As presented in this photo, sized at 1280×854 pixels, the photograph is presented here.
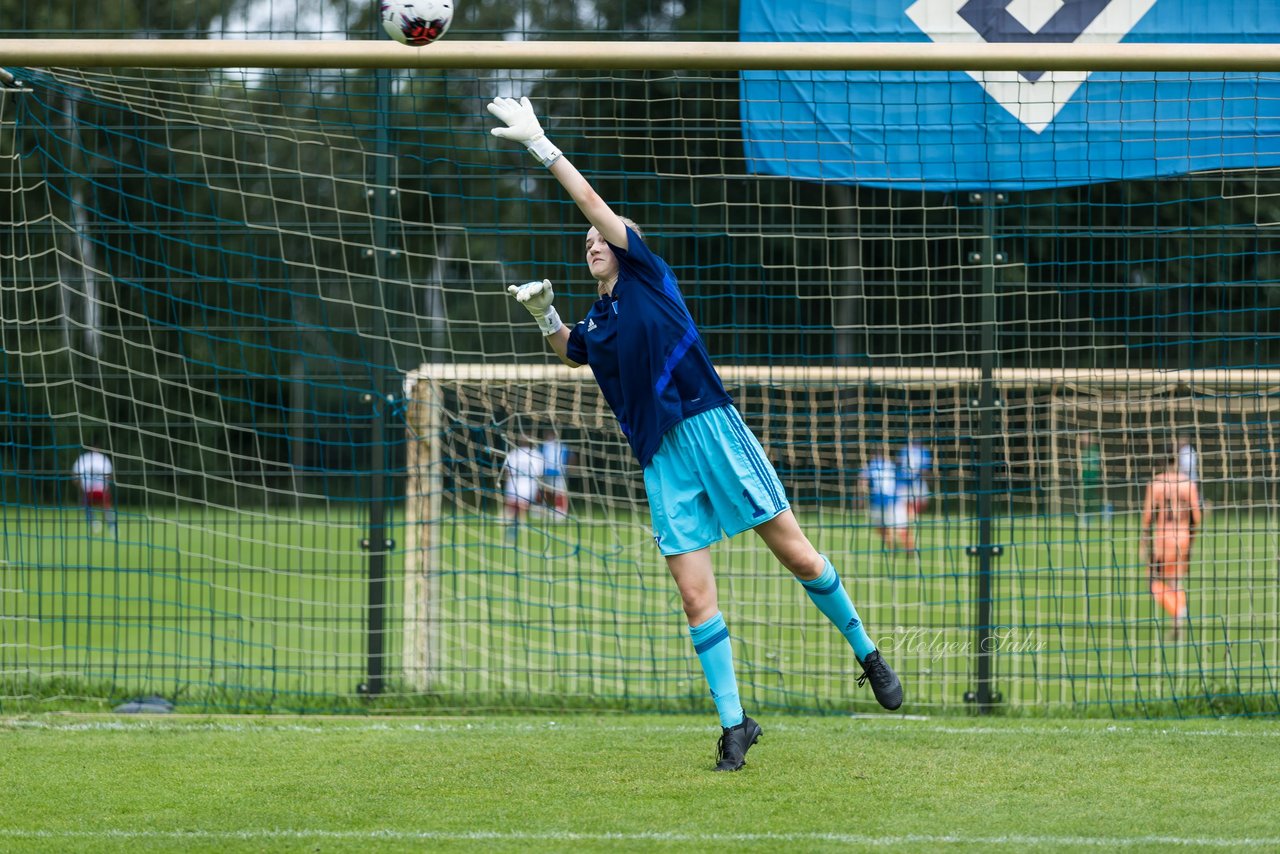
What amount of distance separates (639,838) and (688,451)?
147 centimetres

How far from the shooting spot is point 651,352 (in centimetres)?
466

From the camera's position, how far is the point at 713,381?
187 inches

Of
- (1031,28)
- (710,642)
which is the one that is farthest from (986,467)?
(710,642)

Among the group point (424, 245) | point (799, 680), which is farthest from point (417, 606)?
point (424, 245)

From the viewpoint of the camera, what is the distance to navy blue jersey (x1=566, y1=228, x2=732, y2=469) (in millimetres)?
4645

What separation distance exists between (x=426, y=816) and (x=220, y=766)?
1.26m

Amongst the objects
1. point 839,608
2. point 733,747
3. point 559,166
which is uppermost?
point 559,166

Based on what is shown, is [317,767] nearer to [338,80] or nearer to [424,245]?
[338,80]

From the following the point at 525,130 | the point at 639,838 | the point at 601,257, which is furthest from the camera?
the point at 601,257

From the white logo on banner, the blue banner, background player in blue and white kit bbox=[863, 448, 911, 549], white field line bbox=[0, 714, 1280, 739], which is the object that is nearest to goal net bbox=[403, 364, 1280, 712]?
background player in blue and white kit bbox=[863, 448, 911, 549]

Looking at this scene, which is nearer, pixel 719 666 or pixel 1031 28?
pixel 719 666

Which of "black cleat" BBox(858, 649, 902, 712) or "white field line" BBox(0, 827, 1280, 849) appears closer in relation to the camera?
"white field line" BBox(0, 827, 1280, 849)

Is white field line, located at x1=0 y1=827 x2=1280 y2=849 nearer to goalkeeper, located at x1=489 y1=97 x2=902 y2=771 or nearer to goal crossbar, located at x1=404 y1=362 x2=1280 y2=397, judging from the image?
goalkeeper, located at x1=489 y1=97 x2=902 y2=771

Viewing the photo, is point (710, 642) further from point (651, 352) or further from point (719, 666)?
point (651, 352)
